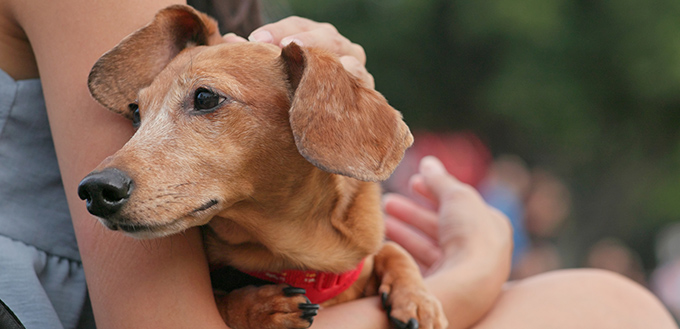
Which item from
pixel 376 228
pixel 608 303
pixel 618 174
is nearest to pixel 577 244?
pixel 618 174

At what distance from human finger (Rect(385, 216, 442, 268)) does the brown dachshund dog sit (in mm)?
854

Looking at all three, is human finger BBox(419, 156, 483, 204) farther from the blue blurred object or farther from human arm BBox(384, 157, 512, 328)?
the blue blurred object

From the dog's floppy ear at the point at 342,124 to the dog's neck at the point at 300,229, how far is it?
0.24 metres

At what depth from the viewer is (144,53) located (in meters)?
1.57

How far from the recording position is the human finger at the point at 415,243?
264cm

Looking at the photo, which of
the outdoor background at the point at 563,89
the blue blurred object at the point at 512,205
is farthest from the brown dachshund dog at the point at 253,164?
the outdoor background at the point at 563,89

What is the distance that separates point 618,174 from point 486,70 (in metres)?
1.90

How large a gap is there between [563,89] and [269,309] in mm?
5385

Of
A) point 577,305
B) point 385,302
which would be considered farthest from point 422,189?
point 385,302

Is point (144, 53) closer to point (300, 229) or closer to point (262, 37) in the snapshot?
point (262, 37)

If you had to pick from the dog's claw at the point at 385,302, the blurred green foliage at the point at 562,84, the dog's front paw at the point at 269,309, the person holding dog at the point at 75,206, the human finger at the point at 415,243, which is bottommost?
the blurred green foliage at the point at 562,84

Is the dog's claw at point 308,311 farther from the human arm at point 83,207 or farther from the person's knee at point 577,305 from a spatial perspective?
the person's knee at point 577,305

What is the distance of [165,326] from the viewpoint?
4.45ft

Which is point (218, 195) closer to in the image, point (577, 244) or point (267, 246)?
point (267, 246)
